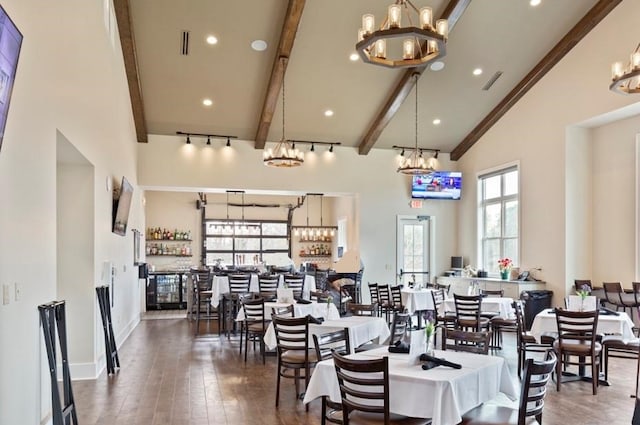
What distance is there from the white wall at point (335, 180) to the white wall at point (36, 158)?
5159mm

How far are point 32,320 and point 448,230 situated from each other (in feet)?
35.8

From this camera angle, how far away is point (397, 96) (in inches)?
404

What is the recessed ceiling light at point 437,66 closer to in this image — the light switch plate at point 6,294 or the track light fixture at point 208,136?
the track light fixture at point 208,136

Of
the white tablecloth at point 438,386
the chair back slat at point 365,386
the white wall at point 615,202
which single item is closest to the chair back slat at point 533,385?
the white tablecloth at point 438,386

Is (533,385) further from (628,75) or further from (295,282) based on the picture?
(295,282)

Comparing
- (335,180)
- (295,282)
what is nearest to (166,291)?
(295,282)

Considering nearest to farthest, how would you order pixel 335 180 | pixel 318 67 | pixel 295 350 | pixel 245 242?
pixel 295 350 → pixel 318 67 → pixel 335 180 → pixel 245 242

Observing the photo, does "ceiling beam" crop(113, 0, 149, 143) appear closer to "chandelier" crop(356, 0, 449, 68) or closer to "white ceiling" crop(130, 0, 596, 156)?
"white ceiling" crop(130, 0, 596, 156)

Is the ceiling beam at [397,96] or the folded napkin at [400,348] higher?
the ceiling beam at [397,96]

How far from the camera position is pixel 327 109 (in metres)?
10.9

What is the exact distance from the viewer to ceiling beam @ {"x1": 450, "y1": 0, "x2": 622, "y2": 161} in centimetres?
865

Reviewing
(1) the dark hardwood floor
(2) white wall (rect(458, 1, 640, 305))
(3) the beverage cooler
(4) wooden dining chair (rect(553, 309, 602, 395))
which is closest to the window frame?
(2) white wall (rect(458, 1, 640, 305))

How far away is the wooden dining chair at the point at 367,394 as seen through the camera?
10.5 ft

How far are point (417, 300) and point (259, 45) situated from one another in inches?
209
